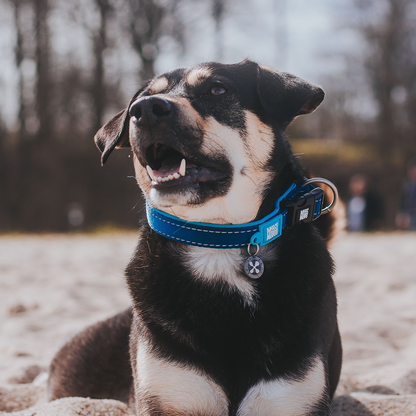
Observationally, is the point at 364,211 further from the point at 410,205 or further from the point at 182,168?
the point at 182,168

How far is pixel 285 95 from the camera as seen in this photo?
2426mm

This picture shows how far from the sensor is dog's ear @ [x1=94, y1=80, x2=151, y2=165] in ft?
9.09

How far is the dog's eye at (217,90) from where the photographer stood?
2510 mm

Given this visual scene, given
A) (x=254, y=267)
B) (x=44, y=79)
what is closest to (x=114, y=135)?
(x=254, y=267)

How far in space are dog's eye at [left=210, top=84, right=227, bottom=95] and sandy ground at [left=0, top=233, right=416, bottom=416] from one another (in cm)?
138

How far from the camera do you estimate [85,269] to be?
23.7 feet

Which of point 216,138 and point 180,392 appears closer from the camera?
point 180,392

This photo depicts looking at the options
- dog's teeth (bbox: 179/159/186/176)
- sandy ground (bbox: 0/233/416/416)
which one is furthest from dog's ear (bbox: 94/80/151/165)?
sandy ground (bbox: 0/233/416/416)

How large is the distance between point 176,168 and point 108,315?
302 centimetres

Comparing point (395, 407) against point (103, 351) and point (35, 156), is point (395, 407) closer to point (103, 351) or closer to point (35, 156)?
point (103, 351)

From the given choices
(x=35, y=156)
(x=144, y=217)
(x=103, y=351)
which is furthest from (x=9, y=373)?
(x=35, y=156)

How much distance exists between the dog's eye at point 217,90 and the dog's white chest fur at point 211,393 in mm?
1445

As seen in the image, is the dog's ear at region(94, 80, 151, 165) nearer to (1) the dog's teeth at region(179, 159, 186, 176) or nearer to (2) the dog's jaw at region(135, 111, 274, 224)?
(2) the dog's jaw at region(135, 111, 274, 224)

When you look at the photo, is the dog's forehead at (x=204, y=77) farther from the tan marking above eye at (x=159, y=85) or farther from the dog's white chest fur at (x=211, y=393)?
the dog's white chest fur at (x=211, y=393)
